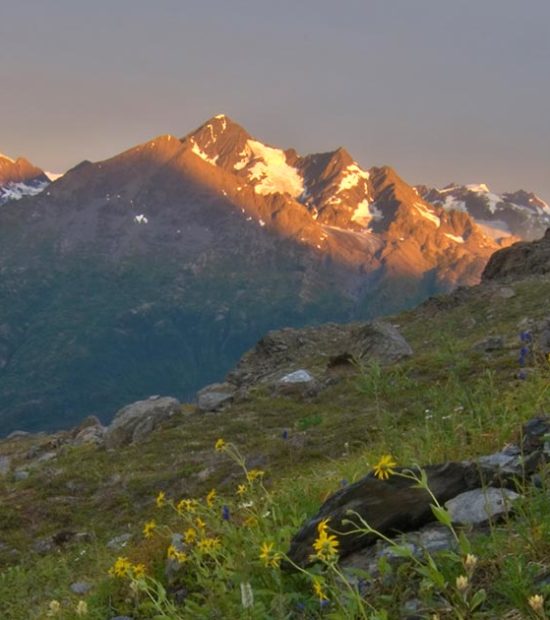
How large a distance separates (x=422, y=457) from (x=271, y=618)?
3314 mm

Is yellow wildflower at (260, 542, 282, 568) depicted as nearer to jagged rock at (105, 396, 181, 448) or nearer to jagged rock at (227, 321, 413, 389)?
jagged rock at (227, 321, 413, 389)

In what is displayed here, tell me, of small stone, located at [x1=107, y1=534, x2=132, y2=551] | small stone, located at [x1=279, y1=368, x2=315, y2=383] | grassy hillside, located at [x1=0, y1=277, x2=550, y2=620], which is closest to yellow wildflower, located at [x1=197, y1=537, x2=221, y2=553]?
grassy hillside, located at [x1=0, y1=277, x2=550, y2=620]

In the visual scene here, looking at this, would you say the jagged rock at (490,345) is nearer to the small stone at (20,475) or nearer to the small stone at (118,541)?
the small stone at (118,541)

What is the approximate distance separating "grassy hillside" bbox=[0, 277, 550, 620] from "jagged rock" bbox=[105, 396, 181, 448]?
4.30 feet

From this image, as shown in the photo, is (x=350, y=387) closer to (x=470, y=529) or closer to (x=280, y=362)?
(x=280, y=362)

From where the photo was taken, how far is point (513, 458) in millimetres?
6238

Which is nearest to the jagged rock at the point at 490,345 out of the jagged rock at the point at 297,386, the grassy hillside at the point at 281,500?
the grassy hillside at the point at 281,500

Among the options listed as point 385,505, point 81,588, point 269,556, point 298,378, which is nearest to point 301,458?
point 81,588

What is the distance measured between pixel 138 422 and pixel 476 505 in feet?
82.4

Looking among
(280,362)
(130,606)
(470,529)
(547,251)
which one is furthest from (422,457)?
(547,251)

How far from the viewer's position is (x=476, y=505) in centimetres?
554

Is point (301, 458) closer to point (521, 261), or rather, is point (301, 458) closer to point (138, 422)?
point (138, 422)

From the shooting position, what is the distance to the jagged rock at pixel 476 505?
17.6 feet

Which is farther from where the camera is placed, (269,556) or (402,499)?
(402,499)
